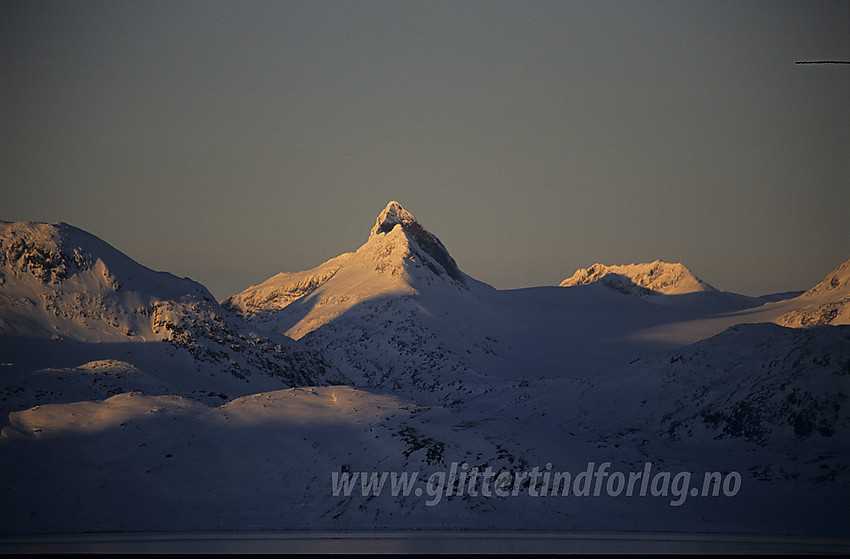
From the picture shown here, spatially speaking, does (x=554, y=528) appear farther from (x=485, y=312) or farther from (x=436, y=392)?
(x=485, y=312)

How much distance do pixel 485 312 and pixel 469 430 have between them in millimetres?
120964

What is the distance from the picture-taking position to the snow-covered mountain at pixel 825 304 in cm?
12469

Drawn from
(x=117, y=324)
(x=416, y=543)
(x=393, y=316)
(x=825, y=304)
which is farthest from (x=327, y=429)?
(x=825, y=304)

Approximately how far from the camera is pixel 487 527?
35344 millimetres

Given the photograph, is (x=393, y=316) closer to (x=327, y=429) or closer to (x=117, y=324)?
(x=117, y=324)

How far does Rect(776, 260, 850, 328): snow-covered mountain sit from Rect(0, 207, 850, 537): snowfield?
63.2m

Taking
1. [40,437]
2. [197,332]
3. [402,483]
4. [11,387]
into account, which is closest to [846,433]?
[402,483]

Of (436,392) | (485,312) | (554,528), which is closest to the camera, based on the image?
(554,528)

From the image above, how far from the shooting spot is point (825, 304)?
13762cm

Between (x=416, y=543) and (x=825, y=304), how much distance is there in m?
127

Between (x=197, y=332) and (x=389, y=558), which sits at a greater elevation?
(x=197, y=332)

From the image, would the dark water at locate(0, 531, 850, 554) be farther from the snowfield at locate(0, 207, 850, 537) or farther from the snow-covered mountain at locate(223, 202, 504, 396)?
the snow-covered mountain at locate(223, 202, 504, 396)

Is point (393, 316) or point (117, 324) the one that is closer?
point (117, 324)

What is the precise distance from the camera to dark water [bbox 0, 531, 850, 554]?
28.0 metres
